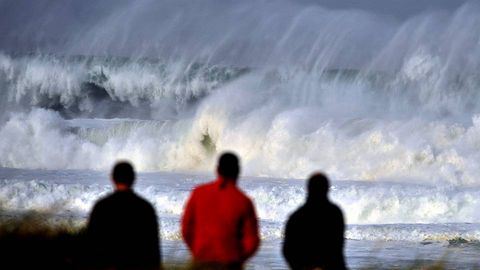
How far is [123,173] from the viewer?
6.27m

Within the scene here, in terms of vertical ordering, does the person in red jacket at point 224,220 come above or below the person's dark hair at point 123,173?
below

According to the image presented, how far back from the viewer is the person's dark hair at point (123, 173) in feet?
20.5

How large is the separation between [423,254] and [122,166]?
964 centimetres

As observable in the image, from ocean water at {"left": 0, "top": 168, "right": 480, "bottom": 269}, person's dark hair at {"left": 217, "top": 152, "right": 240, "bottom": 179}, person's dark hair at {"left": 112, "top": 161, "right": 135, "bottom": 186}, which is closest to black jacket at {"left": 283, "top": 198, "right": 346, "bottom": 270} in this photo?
person's dark hair at {"left": 217, "top": 152, "right": 240, "bottom": 179}

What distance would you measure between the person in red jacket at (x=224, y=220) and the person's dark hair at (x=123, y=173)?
0.35 m

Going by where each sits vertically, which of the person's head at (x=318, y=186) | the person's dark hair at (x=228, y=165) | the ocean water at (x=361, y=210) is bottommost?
the ocean water at (x=361, y=210)

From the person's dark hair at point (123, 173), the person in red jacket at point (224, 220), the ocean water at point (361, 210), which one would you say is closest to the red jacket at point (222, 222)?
the person in red jacket at point (224, 220)

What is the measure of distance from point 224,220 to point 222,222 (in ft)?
0.05

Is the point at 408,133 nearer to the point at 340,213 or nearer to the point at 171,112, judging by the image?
the point at 171,112

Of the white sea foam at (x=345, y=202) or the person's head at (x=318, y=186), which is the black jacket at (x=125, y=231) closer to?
the person's head at (x=318, y=186)

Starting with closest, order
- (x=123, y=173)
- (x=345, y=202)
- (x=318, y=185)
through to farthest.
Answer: (x=123, y=173), (x=318, y=185), (x=345, y=202)

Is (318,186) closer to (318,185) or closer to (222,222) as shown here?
(318,185)

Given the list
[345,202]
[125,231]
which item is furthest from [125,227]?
[345,202]

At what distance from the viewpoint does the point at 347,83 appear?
1625 inches
